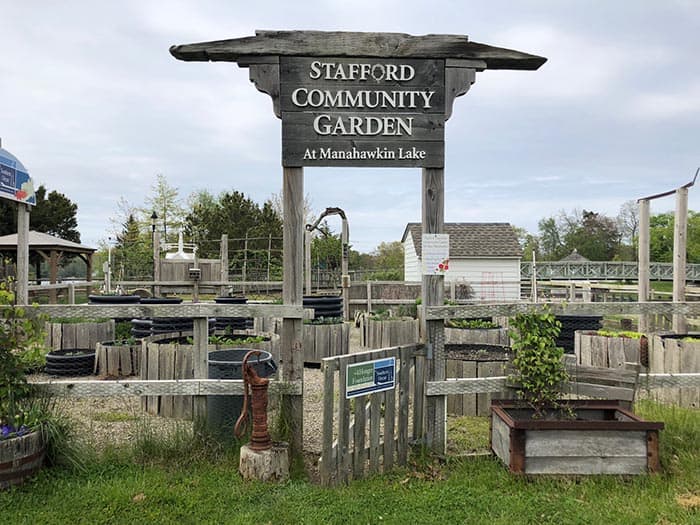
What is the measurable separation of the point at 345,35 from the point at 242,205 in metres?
30.4

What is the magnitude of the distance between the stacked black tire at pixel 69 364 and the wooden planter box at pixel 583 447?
243 inches

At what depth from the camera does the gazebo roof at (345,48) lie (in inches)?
157

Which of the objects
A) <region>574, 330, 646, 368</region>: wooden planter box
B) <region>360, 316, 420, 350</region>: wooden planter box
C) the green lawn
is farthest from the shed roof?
the green lawn

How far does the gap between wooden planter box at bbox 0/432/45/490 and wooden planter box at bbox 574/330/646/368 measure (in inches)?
256

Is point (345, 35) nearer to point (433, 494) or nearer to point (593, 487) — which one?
point (433, 494)

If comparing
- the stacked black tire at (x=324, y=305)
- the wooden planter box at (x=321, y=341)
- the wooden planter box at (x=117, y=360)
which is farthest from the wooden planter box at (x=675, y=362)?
the wooden planter box at (x=117, y=360)

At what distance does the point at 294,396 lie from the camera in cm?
396

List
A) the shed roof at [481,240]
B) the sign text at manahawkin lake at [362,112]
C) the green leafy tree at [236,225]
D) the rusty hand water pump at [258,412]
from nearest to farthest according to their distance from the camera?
the rusty hand water pump at [258,412], the sign text at manahawkin lake at [362,112], the shed roof at [481,240], the green leafy tree at [236,225]

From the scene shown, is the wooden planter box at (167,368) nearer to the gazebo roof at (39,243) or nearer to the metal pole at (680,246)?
the metal pole at (680,246)

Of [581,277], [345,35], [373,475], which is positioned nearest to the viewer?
[373,475]

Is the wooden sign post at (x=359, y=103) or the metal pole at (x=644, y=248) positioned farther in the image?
the metal pole at (x=644, y=248)

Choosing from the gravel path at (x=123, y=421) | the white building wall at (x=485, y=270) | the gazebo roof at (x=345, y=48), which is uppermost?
the gazebo roof at (x=345, y=48)

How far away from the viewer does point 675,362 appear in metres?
6.32

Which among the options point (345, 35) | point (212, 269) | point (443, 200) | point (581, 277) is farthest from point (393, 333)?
point (581, 277)
